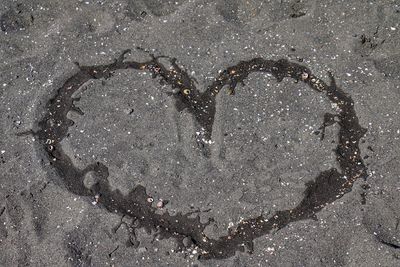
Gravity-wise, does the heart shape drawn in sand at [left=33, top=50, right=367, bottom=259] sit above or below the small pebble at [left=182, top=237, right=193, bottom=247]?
above

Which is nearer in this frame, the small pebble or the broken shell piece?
the small pebble

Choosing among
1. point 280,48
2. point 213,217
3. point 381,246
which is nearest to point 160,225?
point 213,217

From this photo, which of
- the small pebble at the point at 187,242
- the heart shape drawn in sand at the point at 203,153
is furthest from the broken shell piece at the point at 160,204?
the small pebble at the point at 187,242

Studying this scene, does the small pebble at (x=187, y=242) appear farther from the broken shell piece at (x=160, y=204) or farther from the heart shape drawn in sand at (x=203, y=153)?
the broken shell piece at (x=160, y=204)

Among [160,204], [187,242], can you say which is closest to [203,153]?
[160,204]

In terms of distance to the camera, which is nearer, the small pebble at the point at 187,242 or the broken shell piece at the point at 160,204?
the small pebble at the point at 187,242

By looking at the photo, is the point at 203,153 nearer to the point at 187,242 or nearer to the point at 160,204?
the point at 160,204

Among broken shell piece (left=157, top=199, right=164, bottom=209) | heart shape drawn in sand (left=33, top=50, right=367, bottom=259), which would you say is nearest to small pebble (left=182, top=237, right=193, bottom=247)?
heart shape drawn in sand (left=33, top=50, right=367, bottom=259)

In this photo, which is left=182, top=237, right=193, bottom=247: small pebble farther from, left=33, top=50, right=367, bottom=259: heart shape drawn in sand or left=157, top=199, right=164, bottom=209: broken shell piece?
left=157, top=199, right=164, bottom=209: broken shell piece

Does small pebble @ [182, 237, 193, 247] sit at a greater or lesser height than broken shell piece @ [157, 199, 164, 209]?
lesser
